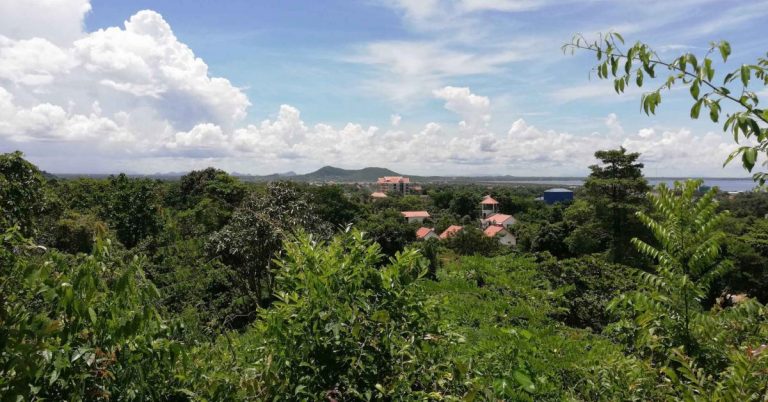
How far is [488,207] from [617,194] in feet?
165

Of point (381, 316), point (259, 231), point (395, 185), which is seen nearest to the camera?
point (381, 316)

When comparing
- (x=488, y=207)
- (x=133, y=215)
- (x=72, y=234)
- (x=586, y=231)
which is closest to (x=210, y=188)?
(x=133, y=215)

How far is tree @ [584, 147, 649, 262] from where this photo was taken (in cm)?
2175

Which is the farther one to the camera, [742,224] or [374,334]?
[742,224]

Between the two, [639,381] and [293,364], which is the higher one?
[293,364]

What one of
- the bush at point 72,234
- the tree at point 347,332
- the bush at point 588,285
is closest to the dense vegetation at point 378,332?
the tree at point 347,332

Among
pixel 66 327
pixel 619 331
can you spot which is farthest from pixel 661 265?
pixel 66 327

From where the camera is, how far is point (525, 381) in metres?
2.00

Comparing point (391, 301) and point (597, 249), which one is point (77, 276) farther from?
point (597, 249)

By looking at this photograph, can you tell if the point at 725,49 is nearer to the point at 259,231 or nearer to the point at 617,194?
the point at 259,231

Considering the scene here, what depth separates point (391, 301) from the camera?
1.81 m

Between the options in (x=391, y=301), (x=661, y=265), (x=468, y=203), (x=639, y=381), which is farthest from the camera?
(x=468, y=203)

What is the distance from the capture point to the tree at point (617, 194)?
21.8m

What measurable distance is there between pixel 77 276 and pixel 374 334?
1.02m
